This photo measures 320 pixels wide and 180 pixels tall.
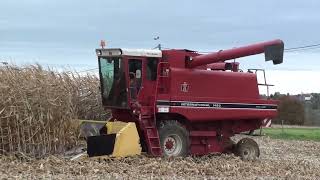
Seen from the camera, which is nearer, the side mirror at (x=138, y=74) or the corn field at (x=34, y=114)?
the corn field at (x=34, y=114)

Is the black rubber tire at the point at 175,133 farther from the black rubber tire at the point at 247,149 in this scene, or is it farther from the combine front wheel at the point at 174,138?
the black rubber tire at the point at 247,149

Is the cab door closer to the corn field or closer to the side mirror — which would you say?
the side mirror

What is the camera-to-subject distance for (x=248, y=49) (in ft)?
47.6

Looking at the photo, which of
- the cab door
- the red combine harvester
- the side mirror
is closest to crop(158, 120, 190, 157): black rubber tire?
the red combine harvester

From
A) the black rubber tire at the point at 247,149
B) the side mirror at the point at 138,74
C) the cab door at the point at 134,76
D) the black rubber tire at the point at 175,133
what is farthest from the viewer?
the black rubber tire at the point at 247,149

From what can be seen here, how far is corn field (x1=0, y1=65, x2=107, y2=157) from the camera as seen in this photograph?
39.5ft

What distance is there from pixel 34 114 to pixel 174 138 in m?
3.73

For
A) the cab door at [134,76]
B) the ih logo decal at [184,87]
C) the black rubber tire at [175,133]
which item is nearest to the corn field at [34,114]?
the cab door at [134,76]

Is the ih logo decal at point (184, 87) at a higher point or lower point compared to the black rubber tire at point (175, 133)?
higher

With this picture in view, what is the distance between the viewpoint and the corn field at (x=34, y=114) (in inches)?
474

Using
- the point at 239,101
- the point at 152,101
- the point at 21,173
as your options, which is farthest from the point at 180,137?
the point at 21,173

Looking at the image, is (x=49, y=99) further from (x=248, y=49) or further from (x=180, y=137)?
(x=248, y=49)

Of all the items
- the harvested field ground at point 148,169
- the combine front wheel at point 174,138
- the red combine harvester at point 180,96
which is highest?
the red combine harvester at point 180,96

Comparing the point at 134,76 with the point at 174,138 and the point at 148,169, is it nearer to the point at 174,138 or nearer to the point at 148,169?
the point at 174,138
